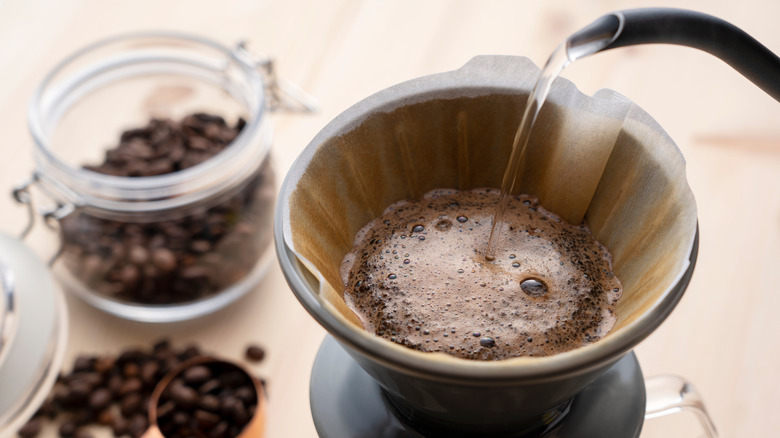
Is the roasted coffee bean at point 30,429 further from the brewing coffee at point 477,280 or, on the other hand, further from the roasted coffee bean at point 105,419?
the brewing coffee at point 477,280

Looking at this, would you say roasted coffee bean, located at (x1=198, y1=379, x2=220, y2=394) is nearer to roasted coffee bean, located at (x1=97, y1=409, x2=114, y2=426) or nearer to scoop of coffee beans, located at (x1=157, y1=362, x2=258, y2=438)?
scoop of coffee beans, located at (x1=157, y1=362, x2=258, y2=438)

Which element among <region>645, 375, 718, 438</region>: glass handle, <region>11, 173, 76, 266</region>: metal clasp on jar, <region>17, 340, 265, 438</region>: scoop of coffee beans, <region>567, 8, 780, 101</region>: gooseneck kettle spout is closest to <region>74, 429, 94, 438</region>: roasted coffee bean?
<region>17, 340, 265, 438</region>: scoop of coffee beans

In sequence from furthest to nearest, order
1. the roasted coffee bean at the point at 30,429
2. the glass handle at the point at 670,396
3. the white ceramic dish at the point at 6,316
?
the roasted coffee bean at the point at 30,429
the white ceramic dish at the point at 6,316
the glass handle at the point at 670,396

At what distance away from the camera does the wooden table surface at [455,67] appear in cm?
94

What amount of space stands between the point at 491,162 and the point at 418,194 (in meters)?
0.06

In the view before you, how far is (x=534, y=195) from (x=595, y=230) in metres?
0.05

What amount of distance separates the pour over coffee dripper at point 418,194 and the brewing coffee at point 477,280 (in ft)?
0.05

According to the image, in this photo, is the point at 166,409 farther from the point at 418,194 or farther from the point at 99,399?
the point at 418,194

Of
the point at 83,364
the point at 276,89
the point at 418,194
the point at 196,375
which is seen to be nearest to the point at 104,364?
the point at 83,364

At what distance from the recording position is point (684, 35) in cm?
46

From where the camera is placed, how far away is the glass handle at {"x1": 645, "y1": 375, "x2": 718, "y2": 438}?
660 millimetres

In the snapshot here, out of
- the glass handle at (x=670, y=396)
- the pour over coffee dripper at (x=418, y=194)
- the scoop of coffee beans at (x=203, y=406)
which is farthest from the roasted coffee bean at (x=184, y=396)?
the glass handle at (x=670, y=396)

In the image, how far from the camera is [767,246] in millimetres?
1007

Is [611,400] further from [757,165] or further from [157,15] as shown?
[157,15]
